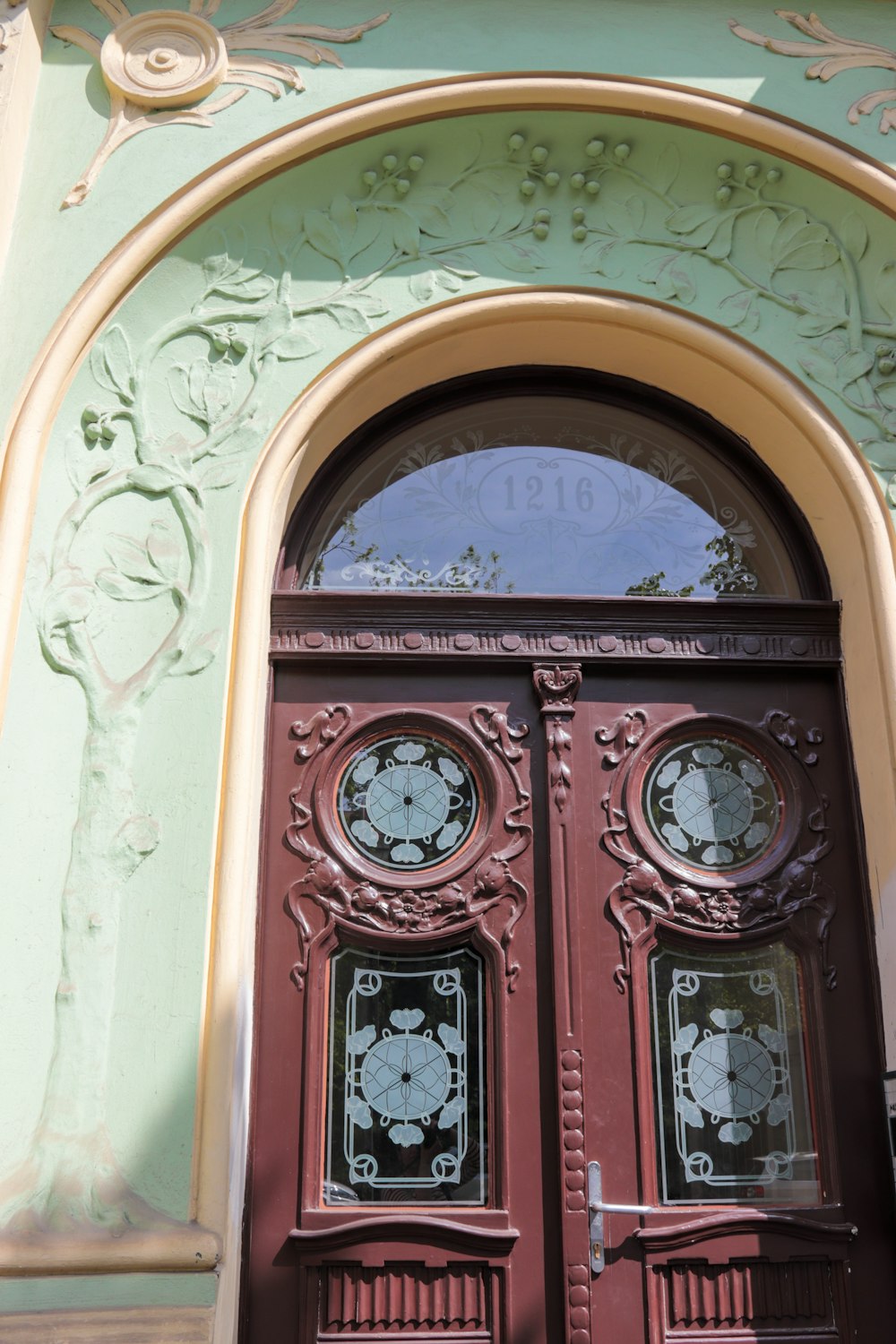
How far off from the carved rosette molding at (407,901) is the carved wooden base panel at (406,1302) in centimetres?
85

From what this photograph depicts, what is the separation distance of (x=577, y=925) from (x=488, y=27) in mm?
3296

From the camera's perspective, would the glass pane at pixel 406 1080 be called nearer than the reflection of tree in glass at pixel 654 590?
Yes

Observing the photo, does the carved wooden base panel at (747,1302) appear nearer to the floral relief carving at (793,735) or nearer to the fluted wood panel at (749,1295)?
the fluted wood panel at (749,1295)

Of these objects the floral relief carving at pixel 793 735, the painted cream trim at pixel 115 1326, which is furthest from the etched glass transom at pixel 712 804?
the painted cream trim at pixel 115 1326

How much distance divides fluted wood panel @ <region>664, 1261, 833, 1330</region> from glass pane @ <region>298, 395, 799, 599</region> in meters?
2.24

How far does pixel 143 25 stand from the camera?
14.6 feet

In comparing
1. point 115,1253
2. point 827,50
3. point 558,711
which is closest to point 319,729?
point 558,711

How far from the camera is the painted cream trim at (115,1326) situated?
3154 mm

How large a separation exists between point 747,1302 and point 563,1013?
996 mm

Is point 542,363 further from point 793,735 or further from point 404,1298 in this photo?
point 404,1298

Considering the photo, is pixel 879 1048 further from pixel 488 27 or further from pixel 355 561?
pixel 488 27

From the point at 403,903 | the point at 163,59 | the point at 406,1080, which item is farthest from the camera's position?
the point at 163,59

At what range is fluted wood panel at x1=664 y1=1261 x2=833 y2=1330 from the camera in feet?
12.1

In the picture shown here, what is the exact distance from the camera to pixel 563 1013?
3875mm
